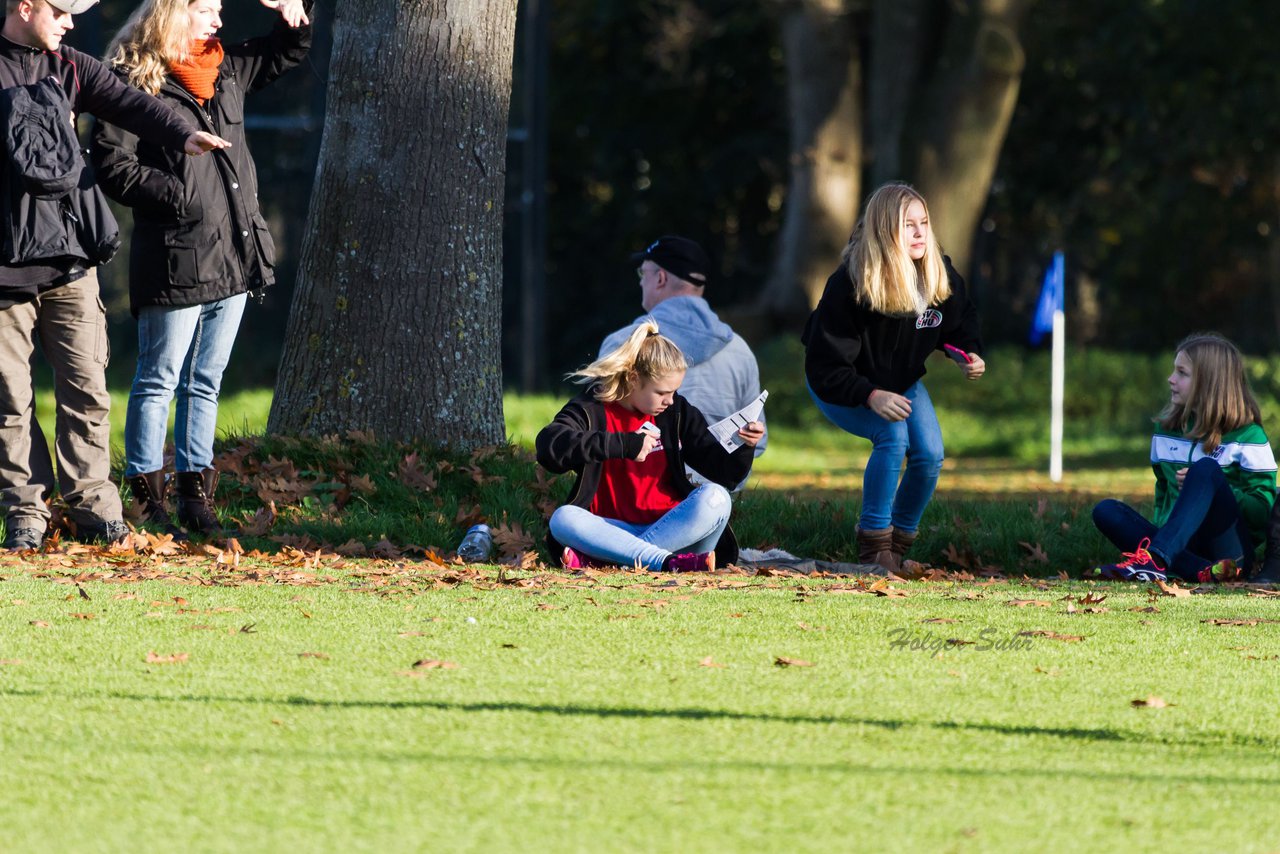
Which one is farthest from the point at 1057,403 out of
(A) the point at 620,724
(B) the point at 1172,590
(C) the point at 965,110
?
(A) the point at 620,724

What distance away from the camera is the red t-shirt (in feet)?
22.5

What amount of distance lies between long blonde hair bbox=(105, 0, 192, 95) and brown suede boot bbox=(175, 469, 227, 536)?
161 cm

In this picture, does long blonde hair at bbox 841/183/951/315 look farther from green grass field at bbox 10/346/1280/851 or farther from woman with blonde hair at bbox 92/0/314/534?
woman with blonde hair at bbox 92/0/314/534

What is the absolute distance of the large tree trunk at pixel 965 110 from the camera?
20.2 metres

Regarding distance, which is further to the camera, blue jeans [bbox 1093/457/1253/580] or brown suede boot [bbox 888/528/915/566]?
brown suede boot [bbox 888/528/915/566]

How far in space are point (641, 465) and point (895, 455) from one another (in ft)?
3.57

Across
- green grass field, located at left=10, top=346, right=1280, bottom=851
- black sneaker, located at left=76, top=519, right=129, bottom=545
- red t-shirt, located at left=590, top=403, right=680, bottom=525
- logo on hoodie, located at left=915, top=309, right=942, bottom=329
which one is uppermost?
logo on hoodie, located at left=915, top=309, right=942, bottom=329

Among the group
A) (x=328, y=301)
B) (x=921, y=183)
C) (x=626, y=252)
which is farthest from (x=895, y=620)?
(x=626, y=252)

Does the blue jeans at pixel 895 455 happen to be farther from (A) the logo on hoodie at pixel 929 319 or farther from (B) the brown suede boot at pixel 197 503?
(B) the brown suede boot at pixel 197 503

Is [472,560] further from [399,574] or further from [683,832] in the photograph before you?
[683,832]

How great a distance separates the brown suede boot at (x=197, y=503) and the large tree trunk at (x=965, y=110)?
14251mm

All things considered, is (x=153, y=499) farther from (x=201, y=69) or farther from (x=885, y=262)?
(x=885, y=262)

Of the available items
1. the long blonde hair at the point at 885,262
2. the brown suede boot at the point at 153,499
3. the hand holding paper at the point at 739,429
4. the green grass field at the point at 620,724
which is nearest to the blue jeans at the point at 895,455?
the long blonde hair at the point at 885,262

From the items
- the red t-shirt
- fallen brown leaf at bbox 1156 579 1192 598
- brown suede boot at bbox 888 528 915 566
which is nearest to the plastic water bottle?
the red t-shirt
